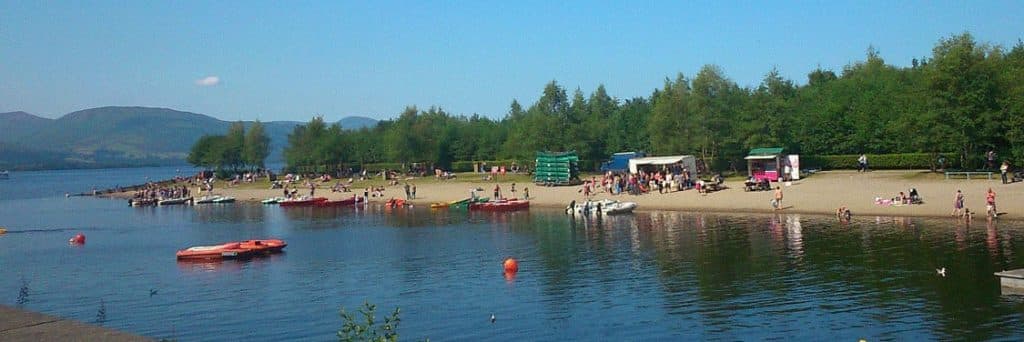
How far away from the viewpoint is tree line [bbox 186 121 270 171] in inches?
5817

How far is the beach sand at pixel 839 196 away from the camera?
49938 millimetres

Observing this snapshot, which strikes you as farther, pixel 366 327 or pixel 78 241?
pixel 78 241

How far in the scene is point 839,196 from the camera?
57500 mm

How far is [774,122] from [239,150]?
96.9 m

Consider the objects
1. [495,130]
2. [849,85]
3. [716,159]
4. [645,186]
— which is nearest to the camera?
[645,186]

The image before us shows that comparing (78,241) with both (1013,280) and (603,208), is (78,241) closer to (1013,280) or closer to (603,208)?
(603,208)

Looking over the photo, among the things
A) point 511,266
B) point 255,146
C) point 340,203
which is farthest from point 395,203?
point 255,146

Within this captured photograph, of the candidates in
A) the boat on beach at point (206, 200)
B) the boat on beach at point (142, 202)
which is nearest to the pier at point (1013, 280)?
the boat on beach at point (206, 200)

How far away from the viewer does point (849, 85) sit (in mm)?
87500

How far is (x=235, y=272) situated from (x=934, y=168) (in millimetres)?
47379

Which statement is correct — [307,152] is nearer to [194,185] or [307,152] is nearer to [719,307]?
[194,185]

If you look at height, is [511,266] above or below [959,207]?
below

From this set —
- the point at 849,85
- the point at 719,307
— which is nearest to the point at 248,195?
the point at 849,85

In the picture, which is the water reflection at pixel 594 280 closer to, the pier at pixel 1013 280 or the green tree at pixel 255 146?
the pier at pixel 1013 280
